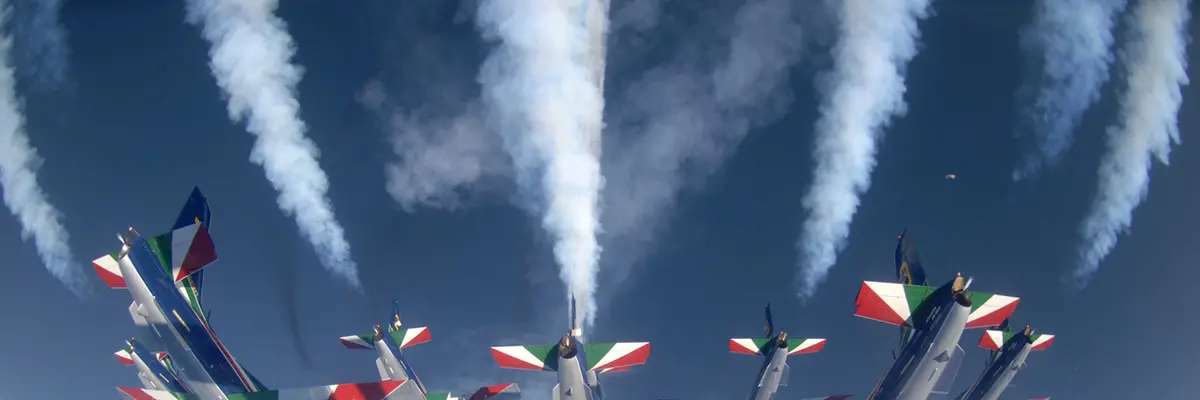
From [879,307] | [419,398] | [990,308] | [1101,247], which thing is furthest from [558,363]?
[1101,247]

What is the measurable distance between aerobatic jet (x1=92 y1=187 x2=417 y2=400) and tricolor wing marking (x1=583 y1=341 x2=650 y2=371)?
1641 centimetres

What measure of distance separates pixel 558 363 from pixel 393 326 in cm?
2298

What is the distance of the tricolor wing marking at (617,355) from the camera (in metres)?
29.1

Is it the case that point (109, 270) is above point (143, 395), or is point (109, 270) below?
above

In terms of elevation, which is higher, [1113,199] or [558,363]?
[1113,199]

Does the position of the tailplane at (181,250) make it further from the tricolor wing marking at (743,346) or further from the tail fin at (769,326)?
the tail fin at (769,326)

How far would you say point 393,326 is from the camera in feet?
142

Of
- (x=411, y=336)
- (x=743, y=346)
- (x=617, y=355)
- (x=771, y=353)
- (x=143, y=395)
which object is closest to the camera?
(x=617, y=355)

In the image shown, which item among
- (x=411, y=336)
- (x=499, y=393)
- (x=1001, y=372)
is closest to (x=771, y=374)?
(x=1001, y=372)

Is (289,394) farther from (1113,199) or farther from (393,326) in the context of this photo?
(1113,199)

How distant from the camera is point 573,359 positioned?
24.8 m

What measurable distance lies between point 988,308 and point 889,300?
438cm

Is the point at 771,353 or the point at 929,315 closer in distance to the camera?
the point at 929,315

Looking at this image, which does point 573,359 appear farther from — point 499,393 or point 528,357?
point 499,393
